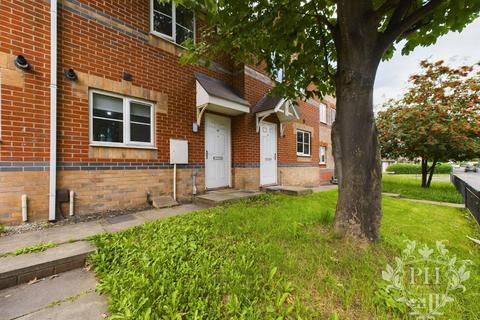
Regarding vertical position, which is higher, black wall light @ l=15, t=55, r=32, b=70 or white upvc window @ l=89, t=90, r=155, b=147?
black wall light @ l=15, t=55, r=32, b=70

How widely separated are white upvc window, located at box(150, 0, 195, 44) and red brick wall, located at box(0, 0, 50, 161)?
7.44 ft

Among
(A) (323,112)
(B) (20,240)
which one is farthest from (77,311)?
(A) (323,112)

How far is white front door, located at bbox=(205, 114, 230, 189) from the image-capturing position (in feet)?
21.6

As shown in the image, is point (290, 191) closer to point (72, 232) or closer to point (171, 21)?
point (72, 232)

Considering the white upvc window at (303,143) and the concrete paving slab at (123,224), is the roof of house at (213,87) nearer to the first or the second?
the concrete paving slab at (123,224)

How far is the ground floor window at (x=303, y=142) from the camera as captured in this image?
10.0 m

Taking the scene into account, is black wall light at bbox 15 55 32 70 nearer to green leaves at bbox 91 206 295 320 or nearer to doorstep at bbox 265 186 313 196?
green leaves at bbox 91 206 295 320

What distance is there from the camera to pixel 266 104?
735 centimetres

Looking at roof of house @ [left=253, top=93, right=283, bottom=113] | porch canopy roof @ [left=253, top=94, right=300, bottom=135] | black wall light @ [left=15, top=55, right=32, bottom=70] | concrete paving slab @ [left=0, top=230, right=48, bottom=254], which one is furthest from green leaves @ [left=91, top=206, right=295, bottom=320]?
roof of house @ [left=253, top=93, right=283, bottom=113]

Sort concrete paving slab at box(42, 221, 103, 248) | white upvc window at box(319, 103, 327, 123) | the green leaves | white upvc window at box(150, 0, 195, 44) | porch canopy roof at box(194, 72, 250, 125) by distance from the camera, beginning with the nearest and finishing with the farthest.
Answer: the green leaves
concrete paving slab at box(42, 221, 103, 248)
white upvc window at box(150, 0, 195, 44)
porch canopy roof at box(194, 72, 250, 125)
white upvc window at box(319, 103, 327, 123)

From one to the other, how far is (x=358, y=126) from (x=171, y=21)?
5.74 meters

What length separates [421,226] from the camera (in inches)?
169

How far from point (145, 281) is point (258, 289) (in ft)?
3.68

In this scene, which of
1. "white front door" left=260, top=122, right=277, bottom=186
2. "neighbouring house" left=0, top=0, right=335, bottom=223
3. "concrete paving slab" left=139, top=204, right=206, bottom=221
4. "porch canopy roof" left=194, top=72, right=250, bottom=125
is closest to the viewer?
"neighbouring house" left=0, top=0, right=335, bottom=223
